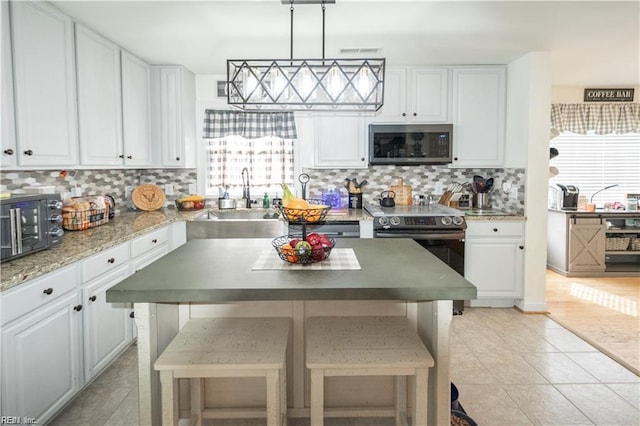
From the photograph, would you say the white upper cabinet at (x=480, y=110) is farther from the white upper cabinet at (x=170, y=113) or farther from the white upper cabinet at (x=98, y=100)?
the white upper cabinet at (x=98, y=100)

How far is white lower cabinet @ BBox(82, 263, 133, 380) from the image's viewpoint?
94.3 inches

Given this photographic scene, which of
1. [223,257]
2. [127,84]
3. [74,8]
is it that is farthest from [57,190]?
[223,257]

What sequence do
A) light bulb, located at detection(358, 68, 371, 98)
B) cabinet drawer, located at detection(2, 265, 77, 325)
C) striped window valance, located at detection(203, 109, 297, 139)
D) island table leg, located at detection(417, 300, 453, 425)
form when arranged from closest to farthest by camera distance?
island table leg, located at detection(417, 300, 453, 425) < cabinet drawer, located at detection(2, 265, 77, 325) < light bulb, located at detection(358, 68, 371, 98) < striped window valance, located at detection(203, 109, 297, 139)

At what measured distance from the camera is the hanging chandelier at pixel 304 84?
7.02ft

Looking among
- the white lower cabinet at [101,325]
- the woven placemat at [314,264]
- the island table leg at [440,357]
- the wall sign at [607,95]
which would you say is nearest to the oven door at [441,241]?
the woven placemat at [314,264]

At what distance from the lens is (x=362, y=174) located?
4.51 m

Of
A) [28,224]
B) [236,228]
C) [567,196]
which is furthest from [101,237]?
[567,196]

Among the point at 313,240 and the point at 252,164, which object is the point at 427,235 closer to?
the point at 252,164

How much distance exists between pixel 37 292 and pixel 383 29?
104 inches

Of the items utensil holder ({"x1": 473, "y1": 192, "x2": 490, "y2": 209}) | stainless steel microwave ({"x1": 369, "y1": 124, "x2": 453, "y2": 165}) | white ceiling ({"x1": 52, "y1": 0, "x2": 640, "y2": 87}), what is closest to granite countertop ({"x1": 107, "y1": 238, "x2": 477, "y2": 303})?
white ceiling ({"x1": 52, "y1": 0, "x2": 640, "y2": 87})

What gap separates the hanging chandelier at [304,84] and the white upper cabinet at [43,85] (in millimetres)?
1112

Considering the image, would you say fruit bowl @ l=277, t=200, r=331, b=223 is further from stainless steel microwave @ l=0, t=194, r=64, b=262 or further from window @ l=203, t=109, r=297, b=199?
window @ l=203, t=109, r=297, b=199

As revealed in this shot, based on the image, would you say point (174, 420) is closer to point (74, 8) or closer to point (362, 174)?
point (74, 8)

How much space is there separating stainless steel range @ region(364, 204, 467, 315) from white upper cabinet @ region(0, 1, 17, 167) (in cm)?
261
